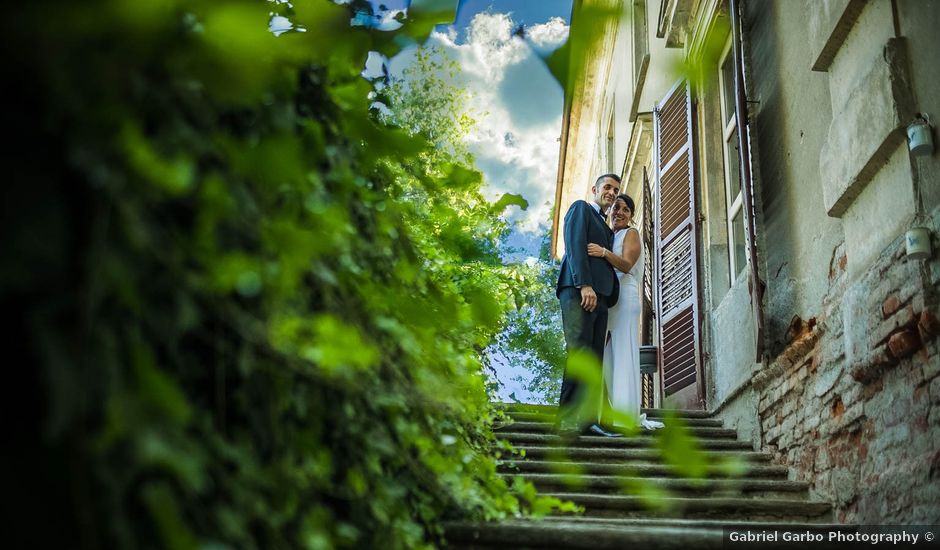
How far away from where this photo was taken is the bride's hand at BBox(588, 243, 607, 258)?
495 centimetres

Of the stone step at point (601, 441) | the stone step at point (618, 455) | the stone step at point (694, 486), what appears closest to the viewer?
the stone step at point (694, 486)

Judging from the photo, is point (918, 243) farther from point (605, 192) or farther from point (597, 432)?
point (605, 192)

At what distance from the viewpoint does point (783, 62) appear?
4.96 metres

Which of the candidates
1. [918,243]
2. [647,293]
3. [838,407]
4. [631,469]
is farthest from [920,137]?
[647,293]

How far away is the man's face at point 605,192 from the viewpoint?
5473mm

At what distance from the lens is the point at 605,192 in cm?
550

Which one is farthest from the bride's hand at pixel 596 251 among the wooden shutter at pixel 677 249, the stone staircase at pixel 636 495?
the wooden shutter at pixel 677 249

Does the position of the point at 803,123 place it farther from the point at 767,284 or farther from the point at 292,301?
the point at 292,301

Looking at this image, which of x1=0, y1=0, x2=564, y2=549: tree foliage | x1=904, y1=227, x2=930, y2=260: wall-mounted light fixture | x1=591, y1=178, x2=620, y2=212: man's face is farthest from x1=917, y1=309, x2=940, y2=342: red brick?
x1=591, y1=178, x2=620, y2=212: man's face

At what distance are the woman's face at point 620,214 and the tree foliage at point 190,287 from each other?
12.8 feet

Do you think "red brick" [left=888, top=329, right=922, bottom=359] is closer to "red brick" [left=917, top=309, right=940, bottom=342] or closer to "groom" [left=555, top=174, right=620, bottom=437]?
"red brick" [left=917, top=309, right=940, bottom=342]

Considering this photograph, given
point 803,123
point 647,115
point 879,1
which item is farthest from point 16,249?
point 647,115

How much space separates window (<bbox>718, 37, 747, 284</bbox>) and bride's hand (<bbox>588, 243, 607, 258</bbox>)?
1.46 metres

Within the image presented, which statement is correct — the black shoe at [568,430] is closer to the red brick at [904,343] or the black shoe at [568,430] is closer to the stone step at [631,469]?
the stone step at [631,469]
